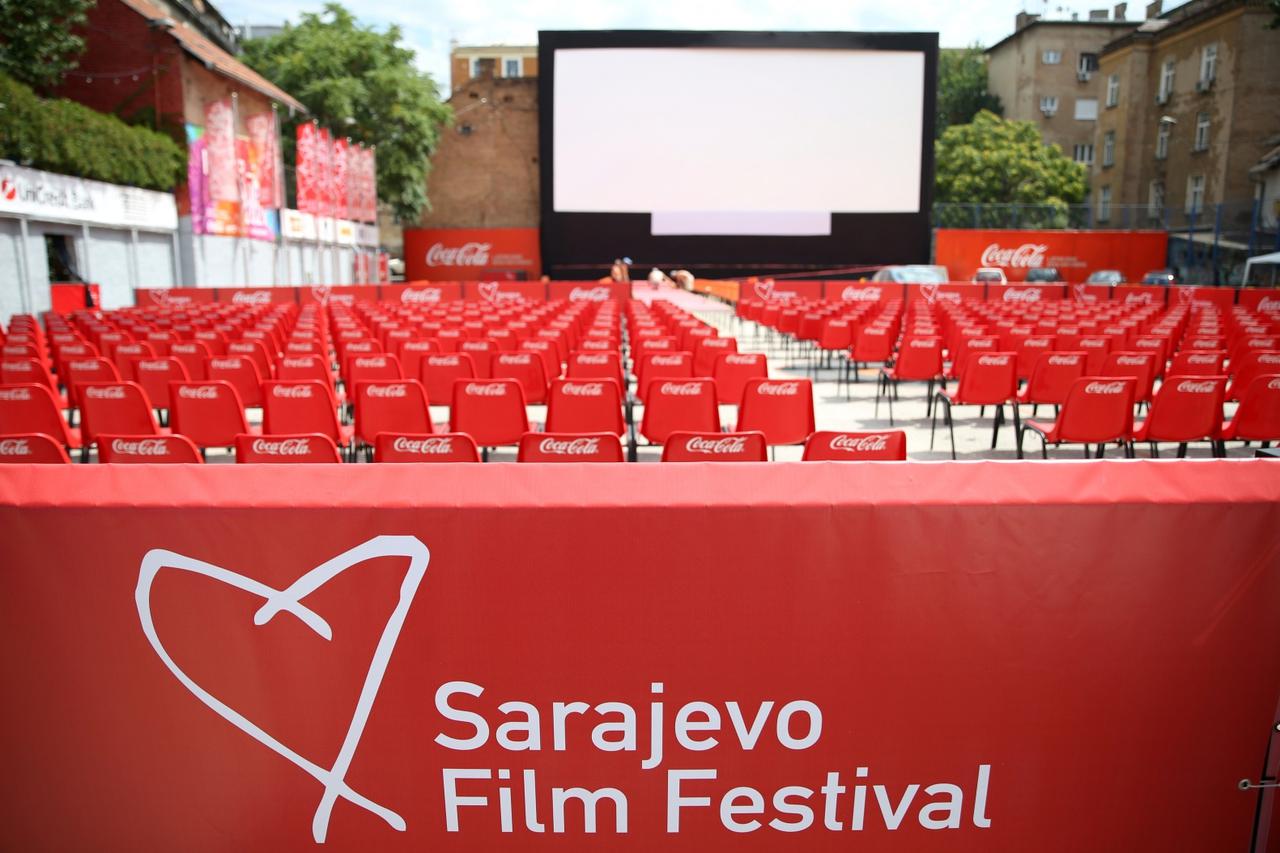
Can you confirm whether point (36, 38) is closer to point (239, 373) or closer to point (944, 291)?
point (239, 373)

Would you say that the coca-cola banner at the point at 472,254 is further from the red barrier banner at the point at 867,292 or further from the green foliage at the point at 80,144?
the red barrier banner at the point at 867,292

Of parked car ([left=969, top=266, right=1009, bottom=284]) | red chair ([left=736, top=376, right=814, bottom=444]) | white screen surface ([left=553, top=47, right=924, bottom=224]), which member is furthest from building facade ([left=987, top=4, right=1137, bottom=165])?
red chair ([left=736, top=376, right=814, bottom=444])

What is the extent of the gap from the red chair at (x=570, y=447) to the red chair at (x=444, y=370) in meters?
4.09

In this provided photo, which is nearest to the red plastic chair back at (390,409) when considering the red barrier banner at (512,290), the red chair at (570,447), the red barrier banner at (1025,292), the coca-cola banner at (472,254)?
the red chair at (570,447)

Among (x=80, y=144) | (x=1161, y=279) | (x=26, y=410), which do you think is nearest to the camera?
(x=26, y=410)

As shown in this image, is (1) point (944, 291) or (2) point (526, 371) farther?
(1) point (944, 291)

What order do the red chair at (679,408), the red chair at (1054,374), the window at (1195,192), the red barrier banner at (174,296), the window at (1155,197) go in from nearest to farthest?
1. the red chair at (679,408)
2. the red chair at (1054,374)
3. the red barrier banner at (174,296)
4. the window at (1195,192)
5. the window at (1155,197)

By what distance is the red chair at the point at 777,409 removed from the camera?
5.86 meters

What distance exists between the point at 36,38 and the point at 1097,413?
25.7 metres

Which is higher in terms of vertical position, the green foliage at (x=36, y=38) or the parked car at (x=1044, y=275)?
the green foliage at (x=36, y=38)

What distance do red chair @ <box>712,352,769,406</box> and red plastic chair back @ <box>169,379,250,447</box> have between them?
3464 mm

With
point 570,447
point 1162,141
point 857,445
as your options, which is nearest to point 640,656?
point 570,447

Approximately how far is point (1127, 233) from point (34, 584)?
4164 cm

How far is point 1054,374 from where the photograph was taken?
7273mm
